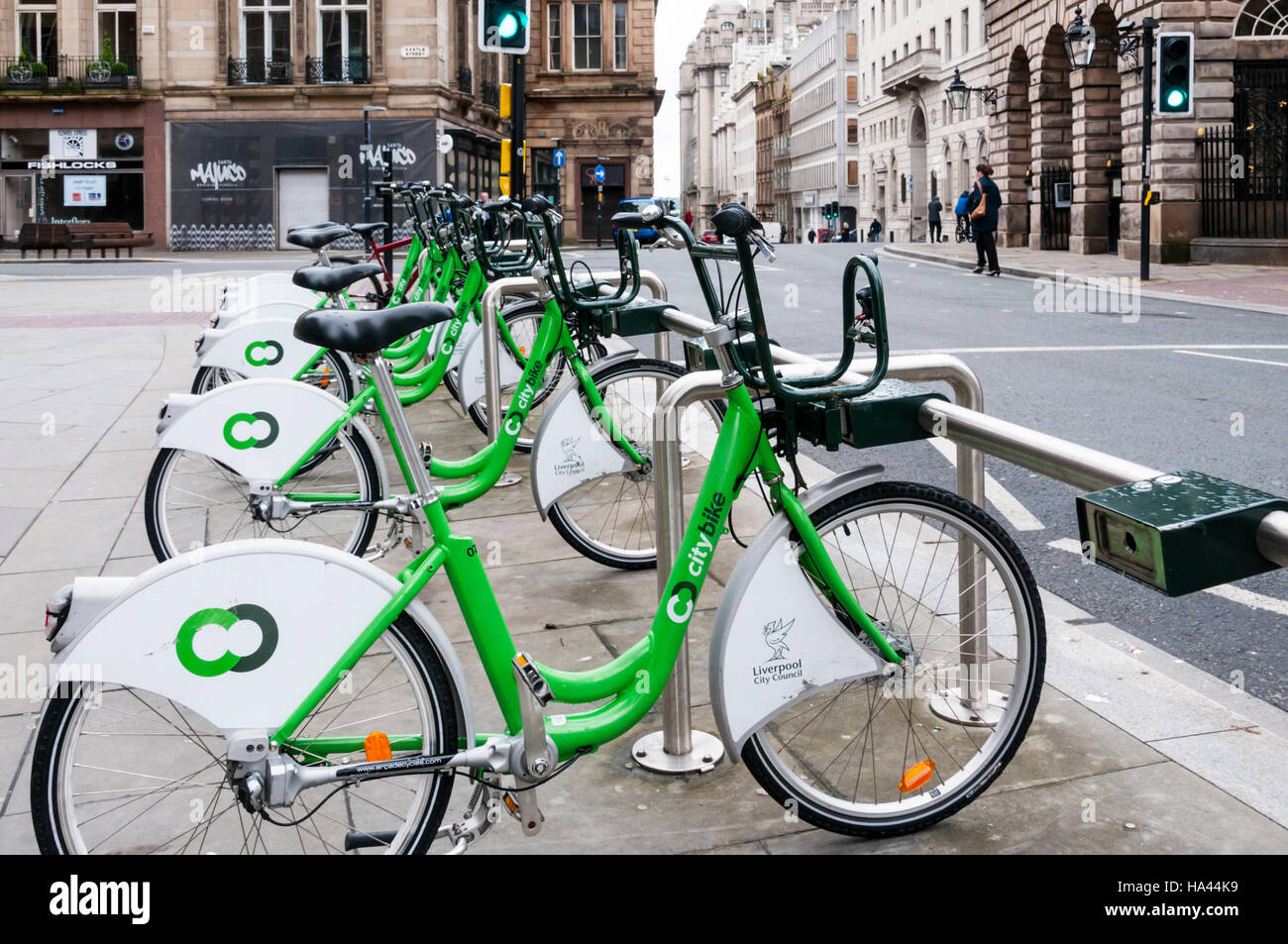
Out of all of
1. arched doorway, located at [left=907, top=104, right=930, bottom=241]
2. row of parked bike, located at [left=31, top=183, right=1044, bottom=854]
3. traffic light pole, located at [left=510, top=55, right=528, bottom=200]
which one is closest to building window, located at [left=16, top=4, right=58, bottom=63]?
traffic light pole, located at [left=510, top=55, right=528, bottom=200]

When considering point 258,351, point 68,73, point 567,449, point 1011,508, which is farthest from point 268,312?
point 68,73

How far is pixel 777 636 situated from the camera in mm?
3014

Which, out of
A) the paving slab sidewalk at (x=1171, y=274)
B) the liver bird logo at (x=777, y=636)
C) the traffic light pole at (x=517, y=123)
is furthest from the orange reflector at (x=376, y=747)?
the paving slab sidewalk at (x=1171, y=274)

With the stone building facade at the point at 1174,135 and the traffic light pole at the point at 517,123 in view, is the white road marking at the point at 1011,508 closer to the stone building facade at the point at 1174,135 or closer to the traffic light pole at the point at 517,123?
the traffic light pole at the point at 517,123

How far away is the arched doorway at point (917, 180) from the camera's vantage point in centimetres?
7381

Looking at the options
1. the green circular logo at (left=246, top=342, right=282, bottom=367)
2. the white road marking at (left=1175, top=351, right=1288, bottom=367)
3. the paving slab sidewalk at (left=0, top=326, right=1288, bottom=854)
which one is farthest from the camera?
the white road marking at (left=1175, top=351, right=1288, bottom=367)

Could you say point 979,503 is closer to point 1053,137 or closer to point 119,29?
point 1053,137

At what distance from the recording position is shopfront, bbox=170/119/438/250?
43062 mm

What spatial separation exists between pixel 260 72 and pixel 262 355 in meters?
40.2

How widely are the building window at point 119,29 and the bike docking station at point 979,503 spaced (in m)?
44.4

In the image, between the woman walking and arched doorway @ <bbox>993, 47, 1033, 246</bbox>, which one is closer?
the woman walking

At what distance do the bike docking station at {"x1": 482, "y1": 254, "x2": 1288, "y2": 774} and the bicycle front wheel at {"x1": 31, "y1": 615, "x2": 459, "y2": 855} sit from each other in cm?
68

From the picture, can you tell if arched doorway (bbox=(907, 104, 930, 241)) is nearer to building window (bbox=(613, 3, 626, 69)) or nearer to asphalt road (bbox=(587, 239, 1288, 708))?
building window (bbox=(613, 3, 626, 69))
